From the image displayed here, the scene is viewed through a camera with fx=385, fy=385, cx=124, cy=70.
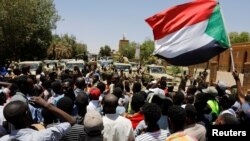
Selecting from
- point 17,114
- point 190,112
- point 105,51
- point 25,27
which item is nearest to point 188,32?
point 190,112

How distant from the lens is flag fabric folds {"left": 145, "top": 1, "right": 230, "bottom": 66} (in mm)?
7262

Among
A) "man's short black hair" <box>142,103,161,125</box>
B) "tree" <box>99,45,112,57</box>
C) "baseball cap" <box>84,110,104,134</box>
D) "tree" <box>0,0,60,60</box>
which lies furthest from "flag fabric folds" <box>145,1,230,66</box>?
"tree" <box>99,45,112,57</box>

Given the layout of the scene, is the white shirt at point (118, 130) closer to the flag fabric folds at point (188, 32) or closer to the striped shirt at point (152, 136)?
the striped shirt at point (152, 136)

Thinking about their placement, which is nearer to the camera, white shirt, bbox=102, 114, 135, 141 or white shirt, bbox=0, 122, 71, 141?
white shirt, bbox=0, 122, 71, 141

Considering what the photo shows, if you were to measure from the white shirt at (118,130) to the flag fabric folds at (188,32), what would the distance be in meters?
2.80

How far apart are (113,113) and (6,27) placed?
97.0ft

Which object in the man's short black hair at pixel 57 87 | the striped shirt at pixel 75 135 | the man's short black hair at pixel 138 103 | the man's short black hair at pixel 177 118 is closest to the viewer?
the man's short black hair at pixel 177 118

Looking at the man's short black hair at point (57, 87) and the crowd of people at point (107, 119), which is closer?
the crowd of people at point (107, 119)

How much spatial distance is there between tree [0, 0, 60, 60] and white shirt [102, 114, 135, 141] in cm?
2868

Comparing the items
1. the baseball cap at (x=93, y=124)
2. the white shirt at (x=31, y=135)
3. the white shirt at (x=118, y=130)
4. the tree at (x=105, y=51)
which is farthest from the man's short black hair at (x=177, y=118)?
the tree at (x=105, y=51)

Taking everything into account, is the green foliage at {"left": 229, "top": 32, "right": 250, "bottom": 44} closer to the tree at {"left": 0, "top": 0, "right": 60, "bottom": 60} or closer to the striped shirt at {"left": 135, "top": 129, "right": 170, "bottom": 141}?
the tree at {"left": 0, "top": 0, "right": 60, "bottom": 60}

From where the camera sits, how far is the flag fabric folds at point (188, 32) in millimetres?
7262

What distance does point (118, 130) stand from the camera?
15.9 ft

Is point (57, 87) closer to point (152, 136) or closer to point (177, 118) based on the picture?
point (152, 136)
